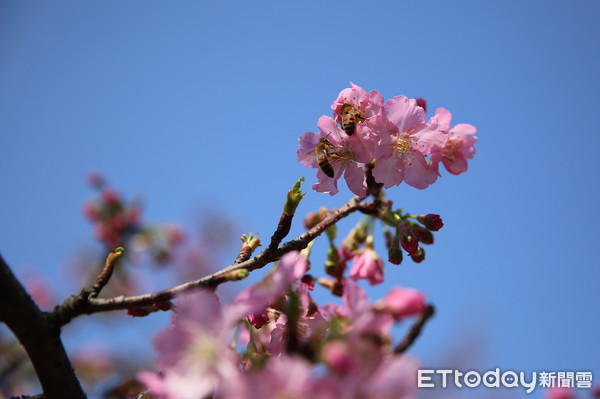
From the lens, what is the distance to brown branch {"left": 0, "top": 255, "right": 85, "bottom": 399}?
129 cm

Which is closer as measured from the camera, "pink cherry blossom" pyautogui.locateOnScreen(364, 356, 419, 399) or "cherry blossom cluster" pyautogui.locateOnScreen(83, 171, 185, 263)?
"pink cherry blossom" pyautogui.locateOnScreen(364, 356, 419, 399)

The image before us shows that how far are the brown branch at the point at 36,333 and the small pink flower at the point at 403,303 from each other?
1.01 meters

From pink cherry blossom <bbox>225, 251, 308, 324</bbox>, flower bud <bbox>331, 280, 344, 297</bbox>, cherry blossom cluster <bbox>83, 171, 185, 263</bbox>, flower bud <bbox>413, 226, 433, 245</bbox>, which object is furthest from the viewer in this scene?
cherry blossom cluster <bbox>83, 171, 185, 263</bbox>

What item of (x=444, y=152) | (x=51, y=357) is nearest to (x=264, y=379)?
(x=51, y=357)

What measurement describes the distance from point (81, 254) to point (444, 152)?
6873 millimetres

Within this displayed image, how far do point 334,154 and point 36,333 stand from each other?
148 centimetres

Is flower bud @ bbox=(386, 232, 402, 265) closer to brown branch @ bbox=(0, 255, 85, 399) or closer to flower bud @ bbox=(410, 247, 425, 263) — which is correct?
flower bud @ bbox=(410, 247, 425, 263)

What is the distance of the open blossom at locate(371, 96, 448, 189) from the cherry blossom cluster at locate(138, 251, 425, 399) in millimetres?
938

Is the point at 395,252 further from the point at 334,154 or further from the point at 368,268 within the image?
the point at 334,154

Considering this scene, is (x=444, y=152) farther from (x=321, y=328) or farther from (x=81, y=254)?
(x=81, y=254)

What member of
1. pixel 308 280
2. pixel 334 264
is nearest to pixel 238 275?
pixel 308 280

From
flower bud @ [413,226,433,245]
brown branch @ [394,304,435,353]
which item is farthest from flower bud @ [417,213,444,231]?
brown branch @ [394,304,435,353]

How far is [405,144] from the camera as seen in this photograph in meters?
2.15

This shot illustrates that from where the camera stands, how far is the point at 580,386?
2.14 m
